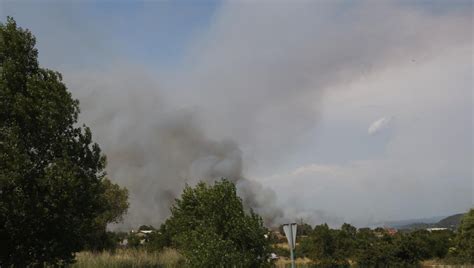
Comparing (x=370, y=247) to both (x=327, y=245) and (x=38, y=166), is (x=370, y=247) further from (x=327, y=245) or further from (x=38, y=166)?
(x=38, y=166)

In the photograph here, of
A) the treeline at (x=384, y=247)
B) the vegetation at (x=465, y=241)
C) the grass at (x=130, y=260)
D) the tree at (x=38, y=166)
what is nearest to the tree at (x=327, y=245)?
the treeline at (x=384, y=247)

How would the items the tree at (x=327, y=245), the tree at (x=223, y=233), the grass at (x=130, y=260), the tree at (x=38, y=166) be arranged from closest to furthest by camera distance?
the tree at (x=38, y=166), the tree at (x=223, y=233), the grass at (x=130, y=260), the tree at (x=327, y=245)

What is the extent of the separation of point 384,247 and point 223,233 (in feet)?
67.9

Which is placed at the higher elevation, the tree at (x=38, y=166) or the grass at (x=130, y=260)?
the tree at (x=38, y=166)

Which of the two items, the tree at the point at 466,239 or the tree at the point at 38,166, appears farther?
the tree at the point at 466,239

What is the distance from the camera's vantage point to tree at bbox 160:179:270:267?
1633 cm

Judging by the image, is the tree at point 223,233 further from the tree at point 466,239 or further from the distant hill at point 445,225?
the distant hill at point 445,225

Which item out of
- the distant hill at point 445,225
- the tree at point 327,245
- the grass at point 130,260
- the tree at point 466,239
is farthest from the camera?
the distant hill at point 445,225

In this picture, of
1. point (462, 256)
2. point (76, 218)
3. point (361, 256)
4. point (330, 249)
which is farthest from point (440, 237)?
point (76, 218)

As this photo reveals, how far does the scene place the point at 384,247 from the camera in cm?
3422

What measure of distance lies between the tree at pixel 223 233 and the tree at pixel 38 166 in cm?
366

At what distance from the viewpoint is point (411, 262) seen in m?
35.7

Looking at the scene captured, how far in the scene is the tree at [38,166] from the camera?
13180 millimetres

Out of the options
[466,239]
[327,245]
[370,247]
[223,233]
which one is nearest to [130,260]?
[223,233]
